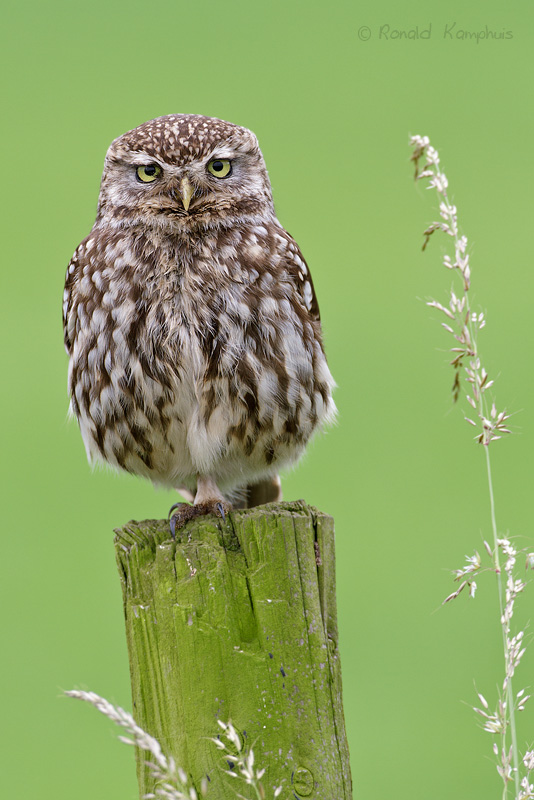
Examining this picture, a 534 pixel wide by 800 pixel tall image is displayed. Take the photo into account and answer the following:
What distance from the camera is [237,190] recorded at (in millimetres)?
4020

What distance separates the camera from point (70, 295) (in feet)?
13.8

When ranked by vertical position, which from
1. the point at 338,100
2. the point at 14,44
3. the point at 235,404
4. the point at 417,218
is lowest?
the point at 235,404

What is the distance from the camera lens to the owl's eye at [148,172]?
12.8 ft

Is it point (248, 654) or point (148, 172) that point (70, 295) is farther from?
point (248, 654)

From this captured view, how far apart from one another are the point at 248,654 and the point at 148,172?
1861mm

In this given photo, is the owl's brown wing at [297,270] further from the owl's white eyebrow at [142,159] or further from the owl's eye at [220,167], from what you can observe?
the owl's white eyebrow at [142,159]

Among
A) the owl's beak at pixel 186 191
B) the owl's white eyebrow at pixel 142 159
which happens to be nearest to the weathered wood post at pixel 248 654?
the owl's beak at pixel 186 191

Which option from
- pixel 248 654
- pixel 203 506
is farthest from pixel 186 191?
pixel 248 654

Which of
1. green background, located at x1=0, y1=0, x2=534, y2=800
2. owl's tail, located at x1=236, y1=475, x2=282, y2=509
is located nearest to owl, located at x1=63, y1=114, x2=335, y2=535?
owl's tail, located at x1=236, y1=475, x2=282, y2=509

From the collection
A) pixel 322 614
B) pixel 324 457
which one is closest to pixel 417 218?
pixel 324 457

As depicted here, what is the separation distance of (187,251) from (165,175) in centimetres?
26

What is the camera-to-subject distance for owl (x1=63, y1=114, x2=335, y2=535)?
3.90m

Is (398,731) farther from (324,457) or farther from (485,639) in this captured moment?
(324,457)

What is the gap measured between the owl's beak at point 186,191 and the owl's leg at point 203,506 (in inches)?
38.0
